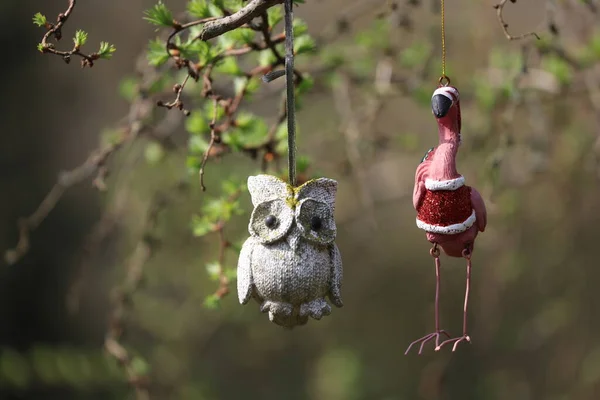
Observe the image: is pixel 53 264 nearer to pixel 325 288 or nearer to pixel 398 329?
pixel 398 329

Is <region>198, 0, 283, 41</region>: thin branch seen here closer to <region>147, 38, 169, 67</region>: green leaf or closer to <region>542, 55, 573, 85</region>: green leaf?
<region>147, 38, 169, 67</region>: green leaf

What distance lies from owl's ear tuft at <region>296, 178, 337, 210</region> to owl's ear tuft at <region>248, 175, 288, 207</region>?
2 cm

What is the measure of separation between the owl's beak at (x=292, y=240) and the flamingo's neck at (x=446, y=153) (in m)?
0.17

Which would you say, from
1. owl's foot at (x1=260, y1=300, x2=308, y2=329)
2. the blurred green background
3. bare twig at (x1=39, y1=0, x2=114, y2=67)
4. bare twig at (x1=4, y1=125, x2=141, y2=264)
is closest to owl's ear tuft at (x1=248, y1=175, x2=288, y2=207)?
owl's foot at (x1=260, y1=300, x2=308, y2=329)

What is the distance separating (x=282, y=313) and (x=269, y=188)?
15cm

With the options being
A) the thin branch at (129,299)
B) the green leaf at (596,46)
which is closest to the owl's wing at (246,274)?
the thin branch at (129,299)

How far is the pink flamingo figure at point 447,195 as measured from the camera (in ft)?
3.16

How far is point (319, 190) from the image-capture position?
992mm

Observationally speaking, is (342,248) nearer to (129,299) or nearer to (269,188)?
(129,299)

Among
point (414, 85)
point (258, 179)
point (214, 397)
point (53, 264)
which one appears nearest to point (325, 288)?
point (258, 179)

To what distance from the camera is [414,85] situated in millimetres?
1851

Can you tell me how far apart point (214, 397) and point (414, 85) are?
168cm

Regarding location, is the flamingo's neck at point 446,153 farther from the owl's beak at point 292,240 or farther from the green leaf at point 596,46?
the green leaf at point 596,46

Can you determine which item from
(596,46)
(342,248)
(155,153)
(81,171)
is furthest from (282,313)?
(342,248)
